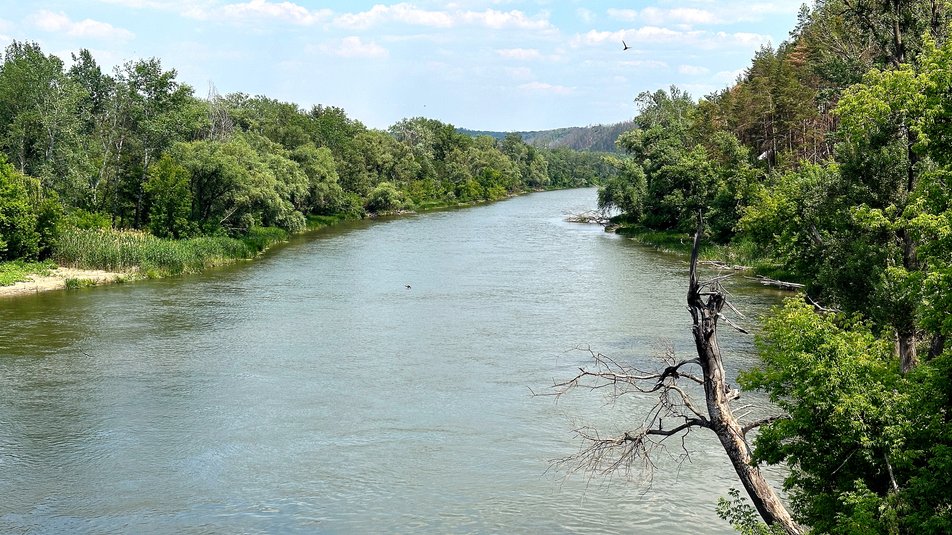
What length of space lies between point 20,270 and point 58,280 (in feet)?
6.32

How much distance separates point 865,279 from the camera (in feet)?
69.2

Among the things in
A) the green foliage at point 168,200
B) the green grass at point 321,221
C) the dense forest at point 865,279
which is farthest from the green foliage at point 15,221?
the green grass at point 321,221

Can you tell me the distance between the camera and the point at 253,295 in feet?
127

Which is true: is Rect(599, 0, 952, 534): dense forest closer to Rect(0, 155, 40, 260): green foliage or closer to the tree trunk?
the tree trunk

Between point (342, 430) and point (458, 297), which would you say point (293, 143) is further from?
point (342, 430)

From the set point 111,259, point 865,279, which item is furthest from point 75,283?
point 865,279

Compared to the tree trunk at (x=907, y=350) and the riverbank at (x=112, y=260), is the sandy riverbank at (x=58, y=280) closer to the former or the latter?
the riverbank at (x=112, y=260)

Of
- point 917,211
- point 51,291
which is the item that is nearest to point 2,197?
point 51,291

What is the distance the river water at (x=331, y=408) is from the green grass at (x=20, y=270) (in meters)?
2.58

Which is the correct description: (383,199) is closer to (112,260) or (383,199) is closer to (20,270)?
(112,260)

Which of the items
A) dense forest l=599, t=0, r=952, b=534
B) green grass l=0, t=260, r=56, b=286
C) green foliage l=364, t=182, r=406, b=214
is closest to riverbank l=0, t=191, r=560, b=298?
green grass l=0, t=260, r=56, b=286

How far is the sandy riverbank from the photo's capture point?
125 ft

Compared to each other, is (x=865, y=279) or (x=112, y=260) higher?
(x=865, y=279)

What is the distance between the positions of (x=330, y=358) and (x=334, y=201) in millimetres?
57795
